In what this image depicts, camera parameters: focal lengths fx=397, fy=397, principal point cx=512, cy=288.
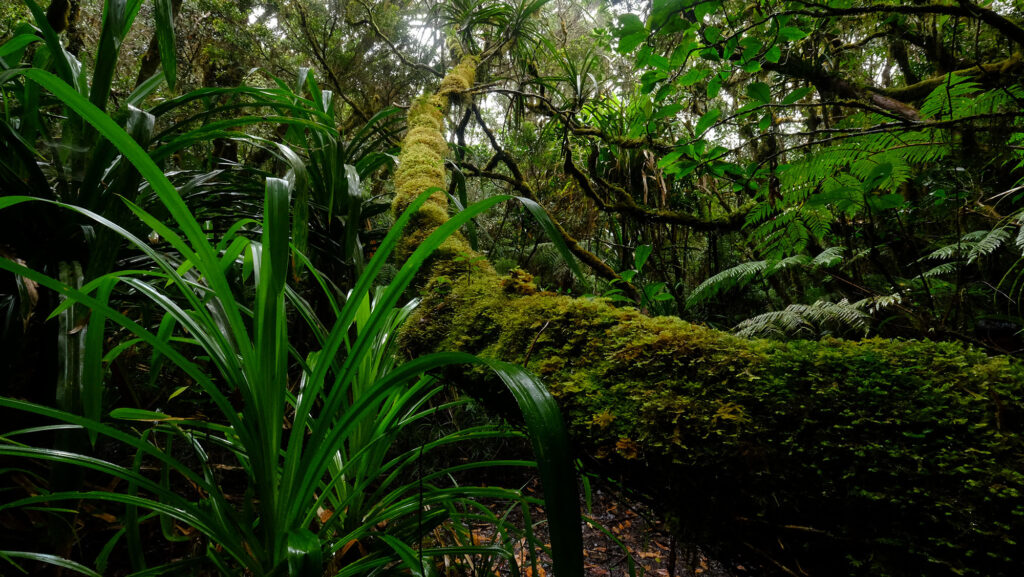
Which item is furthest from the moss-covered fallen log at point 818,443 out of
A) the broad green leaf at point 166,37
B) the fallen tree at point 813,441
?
the broad green leaf at point 166,37

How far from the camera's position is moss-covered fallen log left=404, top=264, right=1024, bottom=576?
306 millimetres

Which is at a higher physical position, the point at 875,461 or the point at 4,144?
the point at 4,144

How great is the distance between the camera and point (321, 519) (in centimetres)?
100

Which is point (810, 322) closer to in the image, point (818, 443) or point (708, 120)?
point (708, 120)

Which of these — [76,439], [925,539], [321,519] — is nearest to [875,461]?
[925,539]

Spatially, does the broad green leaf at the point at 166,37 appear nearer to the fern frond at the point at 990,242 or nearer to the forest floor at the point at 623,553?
the forest floor at the point at 623,553

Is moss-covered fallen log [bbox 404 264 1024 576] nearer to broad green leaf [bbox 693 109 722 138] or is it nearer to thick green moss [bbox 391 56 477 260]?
thick green moss [bbox 391 56 477 260]

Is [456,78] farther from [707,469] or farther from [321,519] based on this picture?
[707,469]

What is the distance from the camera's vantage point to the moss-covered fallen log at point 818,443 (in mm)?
306

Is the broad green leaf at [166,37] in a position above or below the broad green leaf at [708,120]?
above

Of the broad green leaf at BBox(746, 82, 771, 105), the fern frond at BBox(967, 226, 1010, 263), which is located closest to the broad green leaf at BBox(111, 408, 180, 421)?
the broad green leaf at BBox(746, 82, 771, 105)

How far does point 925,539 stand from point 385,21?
4.95 m

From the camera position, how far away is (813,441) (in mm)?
390

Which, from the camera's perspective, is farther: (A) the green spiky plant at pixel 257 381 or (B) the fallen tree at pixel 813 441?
(A) the green spiky plant at pixel 257 381
